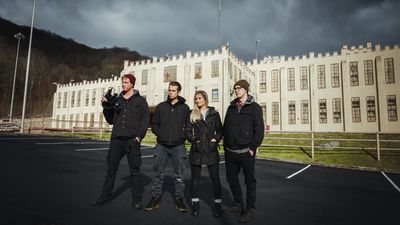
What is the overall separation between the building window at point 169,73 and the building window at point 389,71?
2743 cm

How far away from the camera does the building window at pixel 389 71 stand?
35375 millimetres

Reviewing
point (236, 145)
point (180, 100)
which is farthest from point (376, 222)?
point (180, 100)

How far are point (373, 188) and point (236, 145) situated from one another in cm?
511

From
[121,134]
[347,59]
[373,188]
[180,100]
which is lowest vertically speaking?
[373,188]

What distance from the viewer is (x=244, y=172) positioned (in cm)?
450

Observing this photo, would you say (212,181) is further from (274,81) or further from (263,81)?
(263,81)

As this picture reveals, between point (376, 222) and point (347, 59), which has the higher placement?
point (347, 59)

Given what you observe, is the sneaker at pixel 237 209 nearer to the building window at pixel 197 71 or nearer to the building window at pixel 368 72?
the building window at pixel 197 71

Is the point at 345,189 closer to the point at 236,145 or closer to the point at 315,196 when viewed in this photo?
the point at 315,196

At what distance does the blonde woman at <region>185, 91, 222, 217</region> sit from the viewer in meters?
4.45

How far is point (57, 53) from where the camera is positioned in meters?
185

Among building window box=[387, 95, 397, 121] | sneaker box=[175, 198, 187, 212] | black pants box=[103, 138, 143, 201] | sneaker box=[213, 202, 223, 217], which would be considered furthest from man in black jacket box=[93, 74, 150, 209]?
building window box=[387, 95, 397, 121]

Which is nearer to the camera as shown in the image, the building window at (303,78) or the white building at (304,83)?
the white building at (304,83)

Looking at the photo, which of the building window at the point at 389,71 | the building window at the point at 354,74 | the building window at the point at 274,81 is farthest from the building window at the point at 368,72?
the building window at the point at 274,81
